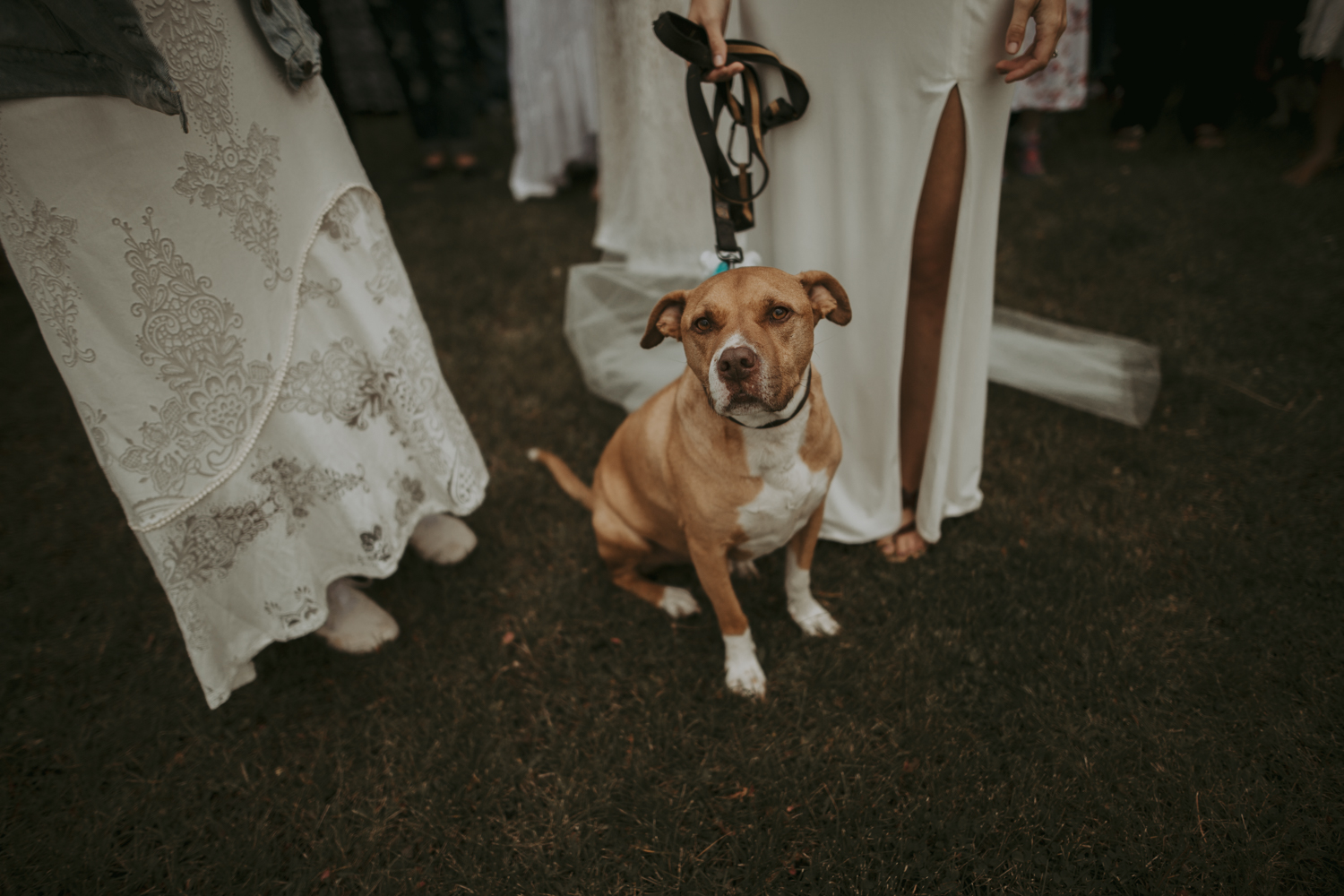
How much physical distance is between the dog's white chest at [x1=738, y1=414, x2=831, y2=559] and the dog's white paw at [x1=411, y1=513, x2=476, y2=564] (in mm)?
1483

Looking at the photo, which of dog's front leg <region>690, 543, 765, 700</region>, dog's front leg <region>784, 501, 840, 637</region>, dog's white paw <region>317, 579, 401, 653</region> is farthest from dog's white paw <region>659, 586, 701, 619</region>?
dog's white paw <region>317, 579, 401, 653</region>

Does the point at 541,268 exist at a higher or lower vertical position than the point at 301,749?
higher

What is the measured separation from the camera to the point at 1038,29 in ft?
5.99

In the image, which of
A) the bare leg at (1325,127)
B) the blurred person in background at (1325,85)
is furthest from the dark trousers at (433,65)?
the bare leg at (1325,127)

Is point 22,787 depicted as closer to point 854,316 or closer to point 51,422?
point 51,422

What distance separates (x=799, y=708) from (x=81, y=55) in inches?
104

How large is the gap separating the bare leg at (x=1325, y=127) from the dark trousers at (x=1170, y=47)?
2.53m

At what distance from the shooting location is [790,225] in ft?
7.98

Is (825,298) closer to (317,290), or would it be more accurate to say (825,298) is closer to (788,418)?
(788,418)

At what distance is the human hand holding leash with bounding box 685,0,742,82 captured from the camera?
2.04 metres

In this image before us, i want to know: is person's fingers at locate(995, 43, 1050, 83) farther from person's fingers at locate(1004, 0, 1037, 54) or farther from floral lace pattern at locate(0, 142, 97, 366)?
floral lace pattern at locate(0, 142, 97, 366)

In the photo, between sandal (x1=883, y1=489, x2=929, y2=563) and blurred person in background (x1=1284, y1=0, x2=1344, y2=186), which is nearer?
sandal (x1=883, y1=489, x2=929, y2=563)

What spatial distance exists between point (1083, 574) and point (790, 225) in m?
1.72

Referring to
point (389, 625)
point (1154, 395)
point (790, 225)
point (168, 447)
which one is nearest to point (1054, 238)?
point (1154, 395)
